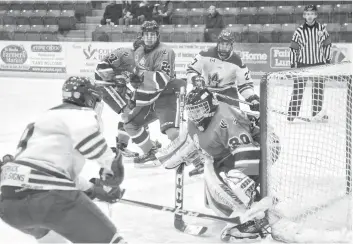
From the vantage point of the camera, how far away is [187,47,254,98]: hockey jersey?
4.76 metres

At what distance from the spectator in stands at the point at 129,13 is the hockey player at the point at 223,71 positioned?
259 inches

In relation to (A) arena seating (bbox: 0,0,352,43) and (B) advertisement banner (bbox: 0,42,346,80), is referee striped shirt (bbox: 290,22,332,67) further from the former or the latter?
(A) arena seating (bbox: 0,0,352,43)

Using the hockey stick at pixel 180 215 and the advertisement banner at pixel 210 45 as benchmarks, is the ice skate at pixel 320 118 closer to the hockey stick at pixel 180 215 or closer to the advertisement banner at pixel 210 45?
the hockey stick at pixel 180 215

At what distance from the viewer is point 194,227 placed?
3.30 meters

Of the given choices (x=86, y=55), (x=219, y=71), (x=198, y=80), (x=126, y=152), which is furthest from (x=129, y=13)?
(x=198, y=80)

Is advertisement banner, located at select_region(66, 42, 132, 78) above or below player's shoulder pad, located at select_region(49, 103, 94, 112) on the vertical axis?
below

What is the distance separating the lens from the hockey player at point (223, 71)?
15.4ft

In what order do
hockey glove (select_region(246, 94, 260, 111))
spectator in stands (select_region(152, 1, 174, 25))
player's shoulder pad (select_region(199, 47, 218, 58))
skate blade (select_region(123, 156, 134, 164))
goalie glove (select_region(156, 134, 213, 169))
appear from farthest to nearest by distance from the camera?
spectator in stands (select_region(152, 1, 174, 25)) < skate blade (select_region(123, 156, 134, 164)) < player's shoulder pad (select_region(199, 47, 218, 58)) < hockey glove (select_region(246, 94, 260, 111)) < goalie glove (select_region(156, 134, 213, 169))

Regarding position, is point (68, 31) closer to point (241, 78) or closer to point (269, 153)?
point (241, 78)

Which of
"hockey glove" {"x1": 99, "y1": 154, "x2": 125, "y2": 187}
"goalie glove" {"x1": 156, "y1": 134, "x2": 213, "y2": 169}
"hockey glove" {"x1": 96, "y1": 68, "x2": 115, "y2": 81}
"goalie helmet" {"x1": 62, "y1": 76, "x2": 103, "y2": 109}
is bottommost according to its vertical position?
"goalie glove" {"x1": 156, "y1": 134, "x2": 213, "y2": 169}

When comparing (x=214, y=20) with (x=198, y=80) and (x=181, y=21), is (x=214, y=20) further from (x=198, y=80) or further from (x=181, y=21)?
(x=198, y=80)

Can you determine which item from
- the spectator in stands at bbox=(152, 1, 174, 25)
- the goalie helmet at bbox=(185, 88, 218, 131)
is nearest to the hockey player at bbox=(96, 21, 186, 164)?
the goalie helmet at bbox=(185, 88, 218, 131)

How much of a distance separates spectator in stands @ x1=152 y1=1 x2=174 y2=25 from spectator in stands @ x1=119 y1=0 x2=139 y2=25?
44cm

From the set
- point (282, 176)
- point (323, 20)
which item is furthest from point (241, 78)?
point (323, 20)
